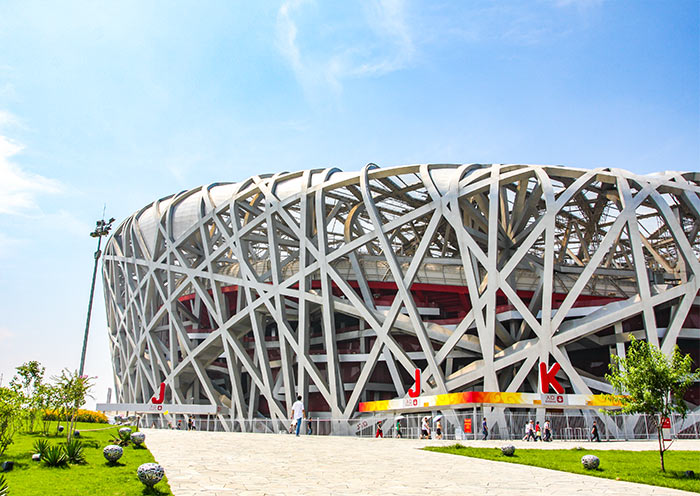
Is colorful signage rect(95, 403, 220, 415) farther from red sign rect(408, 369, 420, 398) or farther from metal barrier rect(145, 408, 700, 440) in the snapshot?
red sign rect(408, 369, 420, 398)

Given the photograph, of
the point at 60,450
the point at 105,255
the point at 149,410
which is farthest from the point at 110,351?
the point at 60,450

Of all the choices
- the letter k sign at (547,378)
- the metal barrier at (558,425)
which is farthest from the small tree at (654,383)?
the letter k sign at (547,378)

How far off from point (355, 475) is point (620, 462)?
25.8 ft

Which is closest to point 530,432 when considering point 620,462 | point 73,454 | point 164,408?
point 620,462

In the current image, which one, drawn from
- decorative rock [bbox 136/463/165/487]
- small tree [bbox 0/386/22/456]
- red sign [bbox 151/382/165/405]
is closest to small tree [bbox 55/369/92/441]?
small tree [bbox 0/386/22/456]

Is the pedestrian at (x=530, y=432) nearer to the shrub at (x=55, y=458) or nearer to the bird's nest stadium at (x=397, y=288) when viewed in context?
the bird's nest stadium at (x=397, y=288)

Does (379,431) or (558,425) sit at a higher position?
(558,425)

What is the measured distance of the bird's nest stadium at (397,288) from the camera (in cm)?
3322

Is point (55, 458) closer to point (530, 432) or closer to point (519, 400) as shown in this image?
point (530, 432)

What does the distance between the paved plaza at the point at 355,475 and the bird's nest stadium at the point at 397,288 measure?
609 inches

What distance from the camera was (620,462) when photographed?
1566cm

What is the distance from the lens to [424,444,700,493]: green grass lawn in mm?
12438

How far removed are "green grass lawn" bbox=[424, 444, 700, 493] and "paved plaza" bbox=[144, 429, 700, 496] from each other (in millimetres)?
666

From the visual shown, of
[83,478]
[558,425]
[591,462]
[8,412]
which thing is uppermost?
[8,412]
